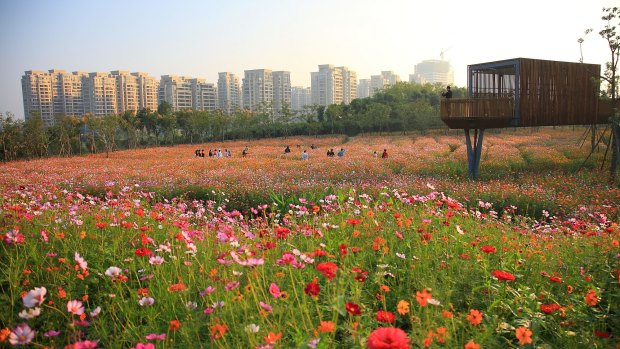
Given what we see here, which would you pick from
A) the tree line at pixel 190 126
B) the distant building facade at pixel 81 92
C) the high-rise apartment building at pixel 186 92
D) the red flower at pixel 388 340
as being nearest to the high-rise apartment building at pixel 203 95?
the high-rise apartment building at pixel 186 92

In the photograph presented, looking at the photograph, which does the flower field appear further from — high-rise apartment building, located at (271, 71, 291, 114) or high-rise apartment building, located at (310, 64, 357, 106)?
high-rise apartment building, located at (310, 64, 357, 106)

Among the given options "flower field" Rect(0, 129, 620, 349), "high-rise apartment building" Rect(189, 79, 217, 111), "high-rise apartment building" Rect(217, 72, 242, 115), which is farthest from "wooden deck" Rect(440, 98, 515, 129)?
"high-rise apartment building" Rect(217, 72, 242, 115)

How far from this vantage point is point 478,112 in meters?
15.8

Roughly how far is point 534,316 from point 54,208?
559 centimetres

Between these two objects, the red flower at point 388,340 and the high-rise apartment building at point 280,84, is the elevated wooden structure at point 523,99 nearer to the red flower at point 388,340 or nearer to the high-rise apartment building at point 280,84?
the red flower at point 388,340

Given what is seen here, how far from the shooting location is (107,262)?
4348mm

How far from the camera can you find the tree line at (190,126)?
39344mm

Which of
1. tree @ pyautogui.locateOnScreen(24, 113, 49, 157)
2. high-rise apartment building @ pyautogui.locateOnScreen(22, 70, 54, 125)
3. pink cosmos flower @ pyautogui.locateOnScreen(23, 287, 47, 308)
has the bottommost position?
pink cosmos flower @ pyautogui.locateOnScreen(23, 287, 47, 308)

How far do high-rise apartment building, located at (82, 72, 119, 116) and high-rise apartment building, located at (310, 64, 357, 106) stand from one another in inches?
2797

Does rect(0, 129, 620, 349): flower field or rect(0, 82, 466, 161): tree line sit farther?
rect(0, 82, 466, 161): tree line

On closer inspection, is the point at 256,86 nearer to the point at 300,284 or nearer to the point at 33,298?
the point at 300,284

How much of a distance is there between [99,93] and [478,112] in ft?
408

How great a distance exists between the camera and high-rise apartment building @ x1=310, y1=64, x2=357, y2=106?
529 feet

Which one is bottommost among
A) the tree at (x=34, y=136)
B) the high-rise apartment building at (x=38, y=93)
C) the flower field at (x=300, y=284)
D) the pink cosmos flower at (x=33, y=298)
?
the flower field at (x=300, y=284)
